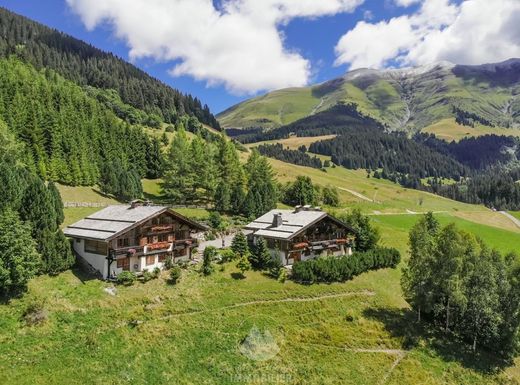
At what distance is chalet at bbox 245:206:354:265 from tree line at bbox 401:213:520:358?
18791mm

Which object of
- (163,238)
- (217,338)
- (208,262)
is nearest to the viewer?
(217,338)

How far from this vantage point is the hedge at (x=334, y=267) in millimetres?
59250

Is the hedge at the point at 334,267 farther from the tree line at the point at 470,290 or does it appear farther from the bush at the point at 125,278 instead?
the bush at the point at 125,278

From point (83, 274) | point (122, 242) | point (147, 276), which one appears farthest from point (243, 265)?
point (83, 274)

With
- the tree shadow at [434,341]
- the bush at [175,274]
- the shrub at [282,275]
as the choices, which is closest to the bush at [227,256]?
the shrub at [282,275]

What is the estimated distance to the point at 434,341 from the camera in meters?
50.8

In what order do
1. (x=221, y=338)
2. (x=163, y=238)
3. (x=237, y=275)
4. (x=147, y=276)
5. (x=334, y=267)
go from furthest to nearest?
(x=334, y=267)
(x=163, y=238)
(x=237, y=275)
(x=147, y=276)
(x=221, y=338)

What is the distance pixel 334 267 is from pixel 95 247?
3266 centimetres

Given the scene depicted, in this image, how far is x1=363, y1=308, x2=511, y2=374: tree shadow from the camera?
48.2 m

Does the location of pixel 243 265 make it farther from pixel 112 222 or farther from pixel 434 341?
pixel 434 341

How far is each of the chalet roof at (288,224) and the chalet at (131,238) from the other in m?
12.5

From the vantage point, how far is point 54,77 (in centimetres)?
17275

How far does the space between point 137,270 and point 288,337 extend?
74.7 feet

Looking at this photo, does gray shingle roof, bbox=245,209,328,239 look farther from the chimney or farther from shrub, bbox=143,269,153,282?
shrub, bbox=143,269,153,282
